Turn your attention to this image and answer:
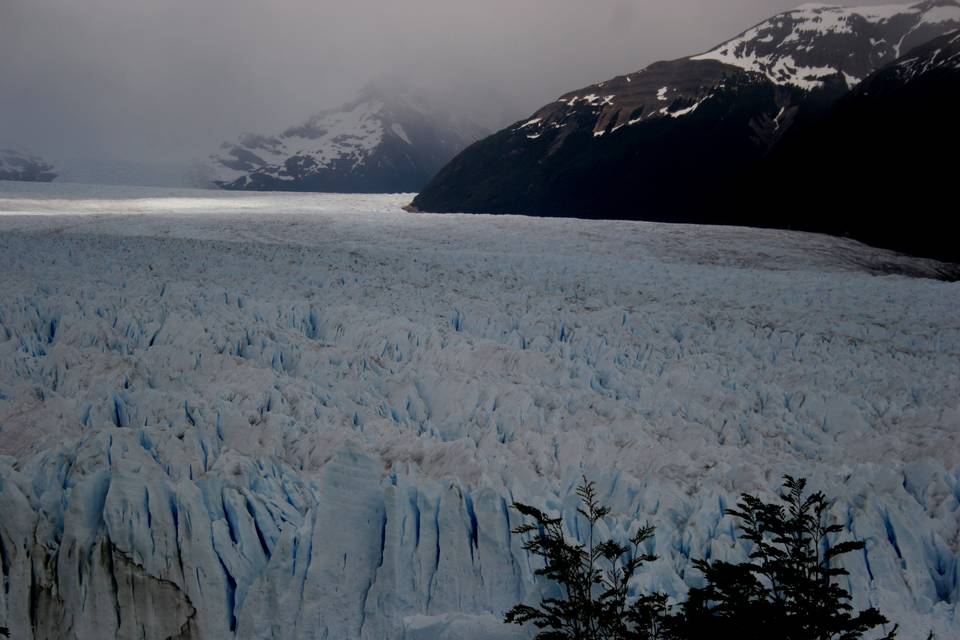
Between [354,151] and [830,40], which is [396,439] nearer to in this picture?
[830,40]

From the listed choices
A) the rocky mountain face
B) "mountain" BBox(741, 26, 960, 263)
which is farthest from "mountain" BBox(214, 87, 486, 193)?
"mountain" BBox(741, 26, 960, 263)

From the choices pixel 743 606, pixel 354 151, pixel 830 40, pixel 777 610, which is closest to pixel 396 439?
pixel 743 606

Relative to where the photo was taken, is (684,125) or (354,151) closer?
(684,125)

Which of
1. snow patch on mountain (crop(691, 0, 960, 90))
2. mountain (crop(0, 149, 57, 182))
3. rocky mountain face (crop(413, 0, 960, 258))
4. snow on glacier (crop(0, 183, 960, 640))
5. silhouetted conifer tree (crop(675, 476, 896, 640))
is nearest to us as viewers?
silhouetted conifer tree (crop(675, 476, 896, 640))

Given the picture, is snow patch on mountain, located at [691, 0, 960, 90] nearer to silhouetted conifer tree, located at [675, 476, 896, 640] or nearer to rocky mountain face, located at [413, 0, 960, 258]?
rocky mountain face, located at [413, 0, 960, 258]

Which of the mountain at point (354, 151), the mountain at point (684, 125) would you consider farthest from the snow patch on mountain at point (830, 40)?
the mountain at point (354, 151)

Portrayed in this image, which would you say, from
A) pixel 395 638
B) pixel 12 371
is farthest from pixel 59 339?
pixel 395 638

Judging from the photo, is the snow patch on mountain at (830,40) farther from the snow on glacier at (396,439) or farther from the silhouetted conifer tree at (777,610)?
the silhouetted conifer tree at (777,610)
